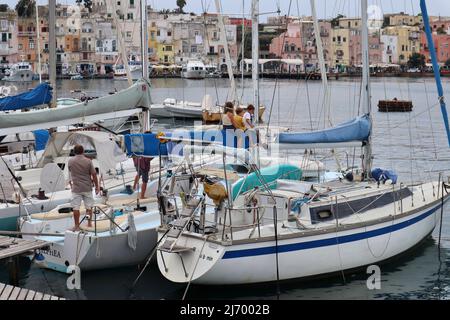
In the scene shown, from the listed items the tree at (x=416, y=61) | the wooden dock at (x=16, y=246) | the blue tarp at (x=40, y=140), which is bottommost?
the tree at (x=416, y=61)

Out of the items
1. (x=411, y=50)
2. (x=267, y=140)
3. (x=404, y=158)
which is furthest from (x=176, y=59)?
(x=267, y=140)

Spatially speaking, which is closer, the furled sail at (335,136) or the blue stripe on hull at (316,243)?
the blue stripe on hull at (316,243)

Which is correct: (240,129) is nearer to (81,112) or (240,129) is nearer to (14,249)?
(81,112)

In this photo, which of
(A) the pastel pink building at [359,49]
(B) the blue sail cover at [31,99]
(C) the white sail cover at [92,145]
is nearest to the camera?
(C) the white sail cover at [92,145]

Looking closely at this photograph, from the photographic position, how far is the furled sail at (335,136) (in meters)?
18.5

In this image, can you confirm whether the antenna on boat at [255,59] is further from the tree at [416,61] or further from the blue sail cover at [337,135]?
the tree at [416,61]

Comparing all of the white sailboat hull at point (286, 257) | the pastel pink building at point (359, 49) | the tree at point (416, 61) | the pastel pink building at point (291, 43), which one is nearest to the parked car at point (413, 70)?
the tree at point (416, 61)

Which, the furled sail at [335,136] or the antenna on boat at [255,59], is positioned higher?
the antenna on boat at [255,59]

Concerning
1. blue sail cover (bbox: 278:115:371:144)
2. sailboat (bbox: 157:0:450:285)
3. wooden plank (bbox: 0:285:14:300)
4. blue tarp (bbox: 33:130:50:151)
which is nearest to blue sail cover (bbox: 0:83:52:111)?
blue tarp (bbox: 33:130:50:151)

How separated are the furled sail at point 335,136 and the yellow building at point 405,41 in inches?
5633

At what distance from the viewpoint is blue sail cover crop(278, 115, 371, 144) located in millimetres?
18500

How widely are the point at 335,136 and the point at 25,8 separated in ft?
420

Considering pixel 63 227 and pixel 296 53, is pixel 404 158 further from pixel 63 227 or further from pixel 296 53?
pixel 296 53

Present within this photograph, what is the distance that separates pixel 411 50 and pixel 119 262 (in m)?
150
